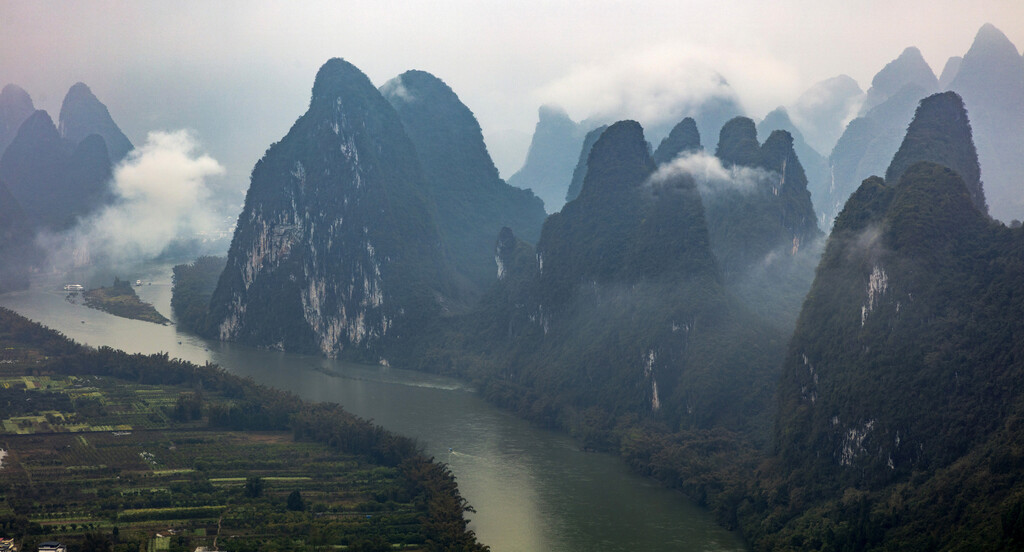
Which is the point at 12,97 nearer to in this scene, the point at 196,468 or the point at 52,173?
the point at 52,173

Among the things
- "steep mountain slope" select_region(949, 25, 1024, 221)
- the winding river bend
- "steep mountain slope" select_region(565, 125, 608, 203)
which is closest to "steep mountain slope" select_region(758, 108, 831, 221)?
"steep mountain slope" select_region(949, 25, 1024, 221)

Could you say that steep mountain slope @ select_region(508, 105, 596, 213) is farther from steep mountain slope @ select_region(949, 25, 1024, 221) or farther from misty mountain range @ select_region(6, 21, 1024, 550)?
steep mountain slope @ select_region(949, 25, 1024, 221)

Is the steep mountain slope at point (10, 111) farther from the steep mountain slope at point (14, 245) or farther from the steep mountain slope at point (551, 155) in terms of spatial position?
the steep mountain slope at point (551, 155)

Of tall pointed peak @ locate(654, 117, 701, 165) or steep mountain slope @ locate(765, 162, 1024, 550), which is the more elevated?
tall pointed peak @ locate(654, 117, 701, 165)

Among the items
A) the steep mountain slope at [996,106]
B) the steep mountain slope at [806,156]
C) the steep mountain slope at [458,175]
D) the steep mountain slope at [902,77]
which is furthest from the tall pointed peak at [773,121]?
the steep mountain slope at [458,175]

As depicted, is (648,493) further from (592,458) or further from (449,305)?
(449,305)

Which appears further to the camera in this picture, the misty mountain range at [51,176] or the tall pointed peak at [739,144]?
the misty mountain range at [51,176]
